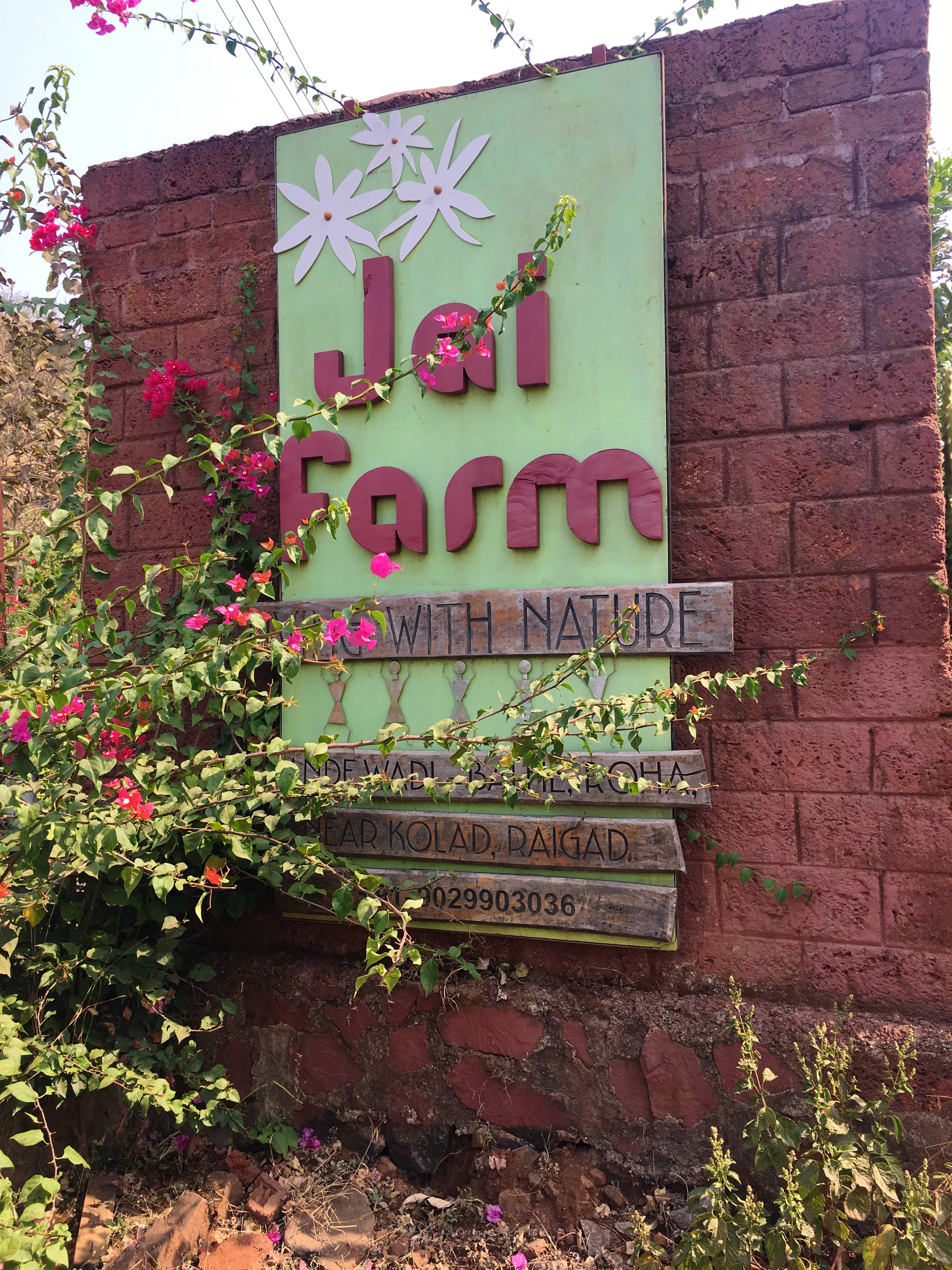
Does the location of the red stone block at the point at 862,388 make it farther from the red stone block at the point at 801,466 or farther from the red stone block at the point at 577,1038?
the red stone block at the point at 577,1038

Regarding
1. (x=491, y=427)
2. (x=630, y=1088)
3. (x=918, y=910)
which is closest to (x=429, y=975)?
(x=630, y=1088)

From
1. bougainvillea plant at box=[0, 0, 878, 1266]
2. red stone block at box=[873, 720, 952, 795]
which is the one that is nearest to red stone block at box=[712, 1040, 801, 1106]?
bougainvillea plant at box=[0, 0, 878, 1266]

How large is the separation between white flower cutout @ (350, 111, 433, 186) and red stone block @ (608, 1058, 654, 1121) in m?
2.48

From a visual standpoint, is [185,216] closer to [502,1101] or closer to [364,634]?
[364,634]

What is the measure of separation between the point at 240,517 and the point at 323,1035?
1.52 m

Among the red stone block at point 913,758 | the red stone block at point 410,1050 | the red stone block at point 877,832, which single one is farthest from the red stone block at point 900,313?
the red stone block at point 410,1050

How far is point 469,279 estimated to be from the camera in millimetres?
2355

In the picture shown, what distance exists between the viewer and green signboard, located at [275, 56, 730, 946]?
7.07 feet

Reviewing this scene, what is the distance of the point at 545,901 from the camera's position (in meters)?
2.16

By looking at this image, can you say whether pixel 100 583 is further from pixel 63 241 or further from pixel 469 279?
pixel 469 279

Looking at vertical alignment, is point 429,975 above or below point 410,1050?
above

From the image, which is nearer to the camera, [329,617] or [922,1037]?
[922,1037]

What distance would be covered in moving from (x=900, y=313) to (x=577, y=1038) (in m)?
1.99

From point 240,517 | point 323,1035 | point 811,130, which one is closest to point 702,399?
point 811,130
